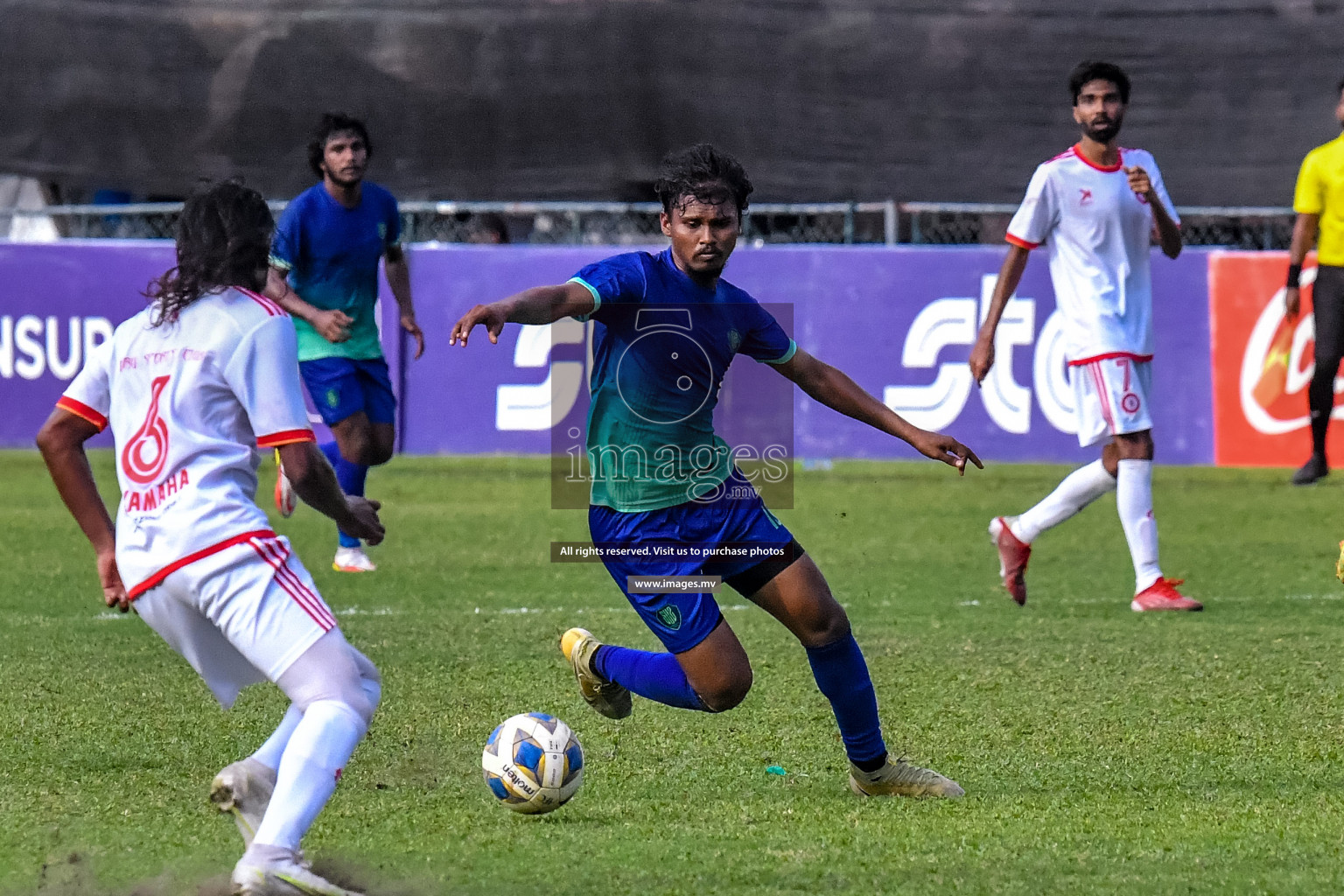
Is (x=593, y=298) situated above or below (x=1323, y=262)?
below

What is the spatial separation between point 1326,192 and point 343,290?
5.38 m

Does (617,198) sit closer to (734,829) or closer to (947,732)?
(947,732)

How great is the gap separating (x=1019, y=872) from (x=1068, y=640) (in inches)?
127

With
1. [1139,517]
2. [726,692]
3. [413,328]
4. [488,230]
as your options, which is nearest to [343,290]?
[413,328]

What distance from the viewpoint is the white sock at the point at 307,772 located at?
12.1 ft

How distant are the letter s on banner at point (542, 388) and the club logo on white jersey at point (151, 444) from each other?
9.36 m

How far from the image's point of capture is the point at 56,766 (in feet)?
16.7

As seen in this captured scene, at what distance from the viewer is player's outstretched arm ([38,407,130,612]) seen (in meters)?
3.95

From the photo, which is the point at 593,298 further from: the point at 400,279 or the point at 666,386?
the point at 400,279

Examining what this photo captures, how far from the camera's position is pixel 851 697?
15.9 feet

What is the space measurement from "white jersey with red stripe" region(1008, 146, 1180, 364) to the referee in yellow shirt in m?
2.22

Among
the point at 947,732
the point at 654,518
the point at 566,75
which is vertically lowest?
the point at 947,732

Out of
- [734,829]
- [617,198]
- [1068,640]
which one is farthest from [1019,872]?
[617,198]

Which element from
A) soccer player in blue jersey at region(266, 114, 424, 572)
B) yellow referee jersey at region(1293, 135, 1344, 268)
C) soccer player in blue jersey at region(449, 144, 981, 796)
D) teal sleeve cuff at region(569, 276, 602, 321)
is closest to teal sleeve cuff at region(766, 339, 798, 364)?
soccer player in blue jersey at region(449, 144, 981, 796)
